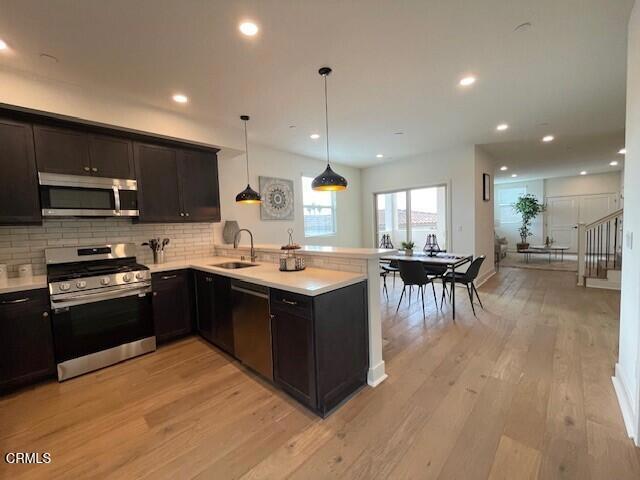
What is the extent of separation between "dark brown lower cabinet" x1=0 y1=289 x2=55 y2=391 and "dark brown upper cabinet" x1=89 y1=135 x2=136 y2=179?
1.31 meters

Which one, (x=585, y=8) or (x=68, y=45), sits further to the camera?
(x=68, y=45)

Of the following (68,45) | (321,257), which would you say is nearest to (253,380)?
(321,257)

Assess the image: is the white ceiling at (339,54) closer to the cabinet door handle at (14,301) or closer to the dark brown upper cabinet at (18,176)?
the dark brown upper cabinet at (18,176)

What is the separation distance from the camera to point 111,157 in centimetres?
296

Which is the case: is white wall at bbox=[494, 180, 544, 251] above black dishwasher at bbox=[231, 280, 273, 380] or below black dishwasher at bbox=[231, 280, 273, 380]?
above

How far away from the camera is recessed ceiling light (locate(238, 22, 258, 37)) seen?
6.31ft

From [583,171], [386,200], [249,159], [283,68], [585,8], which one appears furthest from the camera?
[583,171]

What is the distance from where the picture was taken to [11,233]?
2674 millimetres

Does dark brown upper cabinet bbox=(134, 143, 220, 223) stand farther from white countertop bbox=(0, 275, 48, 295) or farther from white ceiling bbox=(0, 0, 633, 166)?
white countertop bbox=(0, 275, 48, 295)

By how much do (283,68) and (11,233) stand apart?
307cm

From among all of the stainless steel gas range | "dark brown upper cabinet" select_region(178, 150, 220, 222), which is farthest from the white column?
"dark brown upper cabinet" select_region(178, 150, 220, 222)

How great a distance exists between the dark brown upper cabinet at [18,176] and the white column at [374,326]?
3077mm

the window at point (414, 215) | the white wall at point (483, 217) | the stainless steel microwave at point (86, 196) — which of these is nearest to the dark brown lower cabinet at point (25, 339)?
the stainless steel microwave at point (86, 196)

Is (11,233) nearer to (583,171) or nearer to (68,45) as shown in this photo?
(68,45)
